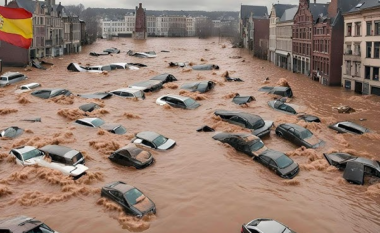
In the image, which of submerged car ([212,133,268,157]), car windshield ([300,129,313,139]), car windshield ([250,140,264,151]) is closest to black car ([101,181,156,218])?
submerged car ([212,133,268,157])

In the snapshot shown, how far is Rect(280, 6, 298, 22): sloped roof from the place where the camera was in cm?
6789

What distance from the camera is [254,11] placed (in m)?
128

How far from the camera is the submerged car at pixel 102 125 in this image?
26.5 meters

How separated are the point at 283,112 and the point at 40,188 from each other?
68.4ft

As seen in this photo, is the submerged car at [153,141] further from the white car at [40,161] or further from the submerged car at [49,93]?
the submerged car at [49,93]

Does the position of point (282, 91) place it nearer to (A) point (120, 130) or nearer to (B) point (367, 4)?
(B) point (367, 4)

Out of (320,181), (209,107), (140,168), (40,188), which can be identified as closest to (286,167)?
(320,181)

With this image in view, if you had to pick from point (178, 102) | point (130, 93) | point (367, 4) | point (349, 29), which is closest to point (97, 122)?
point (178, 102)

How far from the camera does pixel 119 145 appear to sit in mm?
A: 23781

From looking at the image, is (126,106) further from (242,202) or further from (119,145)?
(242,202)

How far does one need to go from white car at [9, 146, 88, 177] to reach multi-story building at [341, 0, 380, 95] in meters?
31.3

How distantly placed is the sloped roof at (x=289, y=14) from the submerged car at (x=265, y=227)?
187 ft

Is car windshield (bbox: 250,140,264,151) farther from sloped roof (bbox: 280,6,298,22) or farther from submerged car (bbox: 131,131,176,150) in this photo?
sloped roof (bbox: 280,6,298,22)

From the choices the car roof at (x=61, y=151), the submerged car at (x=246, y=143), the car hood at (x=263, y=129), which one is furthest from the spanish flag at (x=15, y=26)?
the car hood at (x=263, y=129)
